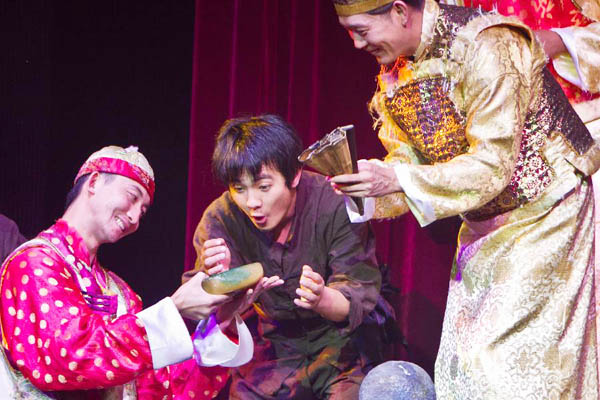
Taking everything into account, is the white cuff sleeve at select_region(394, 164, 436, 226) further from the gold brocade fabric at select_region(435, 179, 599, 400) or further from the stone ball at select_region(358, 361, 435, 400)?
the stone ball at select_region(358, 361, 435, 400)

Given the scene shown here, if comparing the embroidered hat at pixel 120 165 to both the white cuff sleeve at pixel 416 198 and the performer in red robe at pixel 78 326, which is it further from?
the white cuff sleeve at pixel 416 198

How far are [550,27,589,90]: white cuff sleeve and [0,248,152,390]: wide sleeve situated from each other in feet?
5.23

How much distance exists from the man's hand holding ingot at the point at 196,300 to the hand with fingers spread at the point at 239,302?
17 cm

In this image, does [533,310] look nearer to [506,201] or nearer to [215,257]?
[506,201]

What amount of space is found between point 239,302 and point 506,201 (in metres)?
0.95

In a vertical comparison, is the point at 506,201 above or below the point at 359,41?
below

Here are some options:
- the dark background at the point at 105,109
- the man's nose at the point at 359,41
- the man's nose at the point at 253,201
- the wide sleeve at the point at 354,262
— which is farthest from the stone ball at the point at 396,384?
the dark background at the point at 105,109

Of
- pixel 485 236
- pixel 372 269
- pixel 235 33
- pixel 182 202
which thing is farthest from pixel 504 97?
pixel 182 202

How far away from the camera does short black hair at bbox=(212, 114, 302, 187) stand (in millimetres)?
3312

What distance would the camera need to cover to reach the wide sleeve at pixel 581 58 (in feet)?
8.81

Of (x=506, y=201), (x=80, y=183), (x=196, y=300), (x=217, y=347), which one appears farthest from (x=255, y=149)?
(x=506, y=201)

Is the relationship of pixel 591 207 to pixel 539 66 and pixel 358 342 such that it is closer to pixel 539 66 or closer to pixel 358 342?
pixel 539 66

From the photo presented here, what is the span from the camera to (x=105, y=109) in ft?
15.6

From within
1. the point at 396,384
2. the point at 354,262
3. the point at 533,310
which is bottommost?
the point at 396,384
